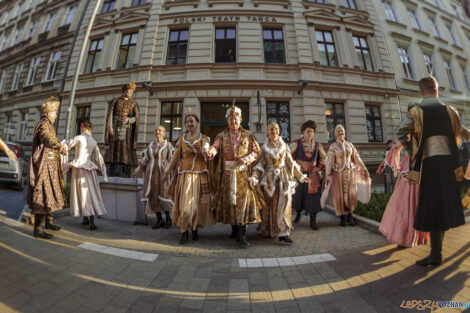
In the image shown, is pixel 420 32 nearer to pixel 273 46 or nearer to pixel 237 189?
pixel 273 46

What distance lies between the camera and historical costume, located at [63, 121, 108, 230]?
139 inches

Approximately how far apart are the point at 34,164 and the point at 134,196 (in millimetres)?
1779

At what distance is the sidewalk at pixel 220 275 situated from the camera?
1.46 metres

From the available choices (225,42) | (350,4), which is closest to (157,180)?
(225,42)

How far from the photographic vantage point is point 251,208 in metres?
2.82

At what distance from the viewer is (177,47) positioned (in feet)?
33.0

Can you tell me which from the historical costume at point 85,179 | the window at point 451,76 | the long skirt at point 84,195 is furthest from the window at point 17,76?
the window at point 451,76

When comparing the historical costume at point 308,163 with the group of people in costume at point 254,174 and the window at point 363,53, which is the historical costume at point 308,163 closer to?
the group of people in costume at point 254,174

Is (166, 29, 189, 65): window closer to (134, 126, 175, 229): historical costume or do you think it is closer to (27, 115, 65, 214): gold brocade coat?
(134, 126, 175, 229): historical costume

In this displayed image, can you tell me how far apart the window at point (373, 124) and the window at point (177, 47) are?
35.4 feet

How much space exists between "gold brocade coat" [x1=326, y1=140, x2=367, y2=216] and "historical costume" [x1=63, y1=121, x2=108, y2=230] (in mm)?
5078

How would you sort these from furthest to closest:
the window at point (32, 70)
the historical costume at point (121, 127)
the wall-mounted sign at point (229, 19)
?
the window at point (32, 70)
the wall-mounted sign at point (229, 19)
the historical costume at point (121, 127)

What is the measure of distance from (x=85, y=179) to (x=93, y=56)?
38.3 ft

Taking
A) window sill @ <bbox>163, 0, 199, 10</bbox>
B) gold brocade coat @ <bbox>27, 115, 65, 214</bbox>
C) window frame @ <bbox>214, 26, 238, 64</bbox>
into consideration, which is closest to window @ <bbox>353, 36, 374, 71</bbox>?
window frame @ <bbox>214, 26, 238, 64</bbox>
